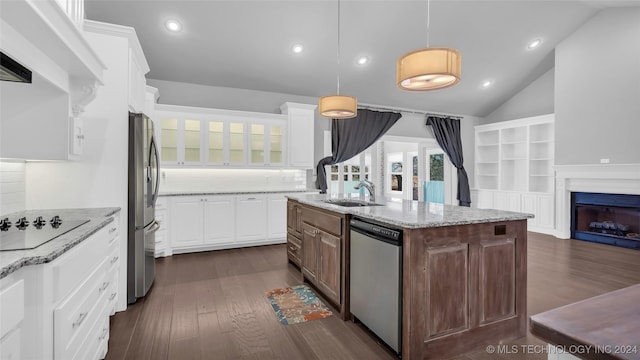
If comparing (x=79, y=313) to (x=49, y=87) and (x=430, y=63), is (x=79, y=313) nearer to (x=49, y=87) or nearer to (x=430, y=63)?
(x=49, y=87)

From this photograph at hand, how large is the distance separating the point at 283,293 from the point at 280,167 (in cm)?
273

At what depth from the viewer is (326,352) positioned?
212 centimetres

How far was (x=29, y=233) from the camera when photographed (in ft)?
5.20

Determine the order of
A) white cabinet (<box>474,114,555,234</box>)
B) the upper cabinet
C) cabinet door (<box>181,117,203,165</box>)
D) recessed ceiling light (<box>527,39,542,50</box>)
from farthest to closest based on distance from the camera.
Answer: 1. white cabinet (<box>474,114,555,234</box>)
2. recessed ceiling light (<box>527,39,542,50</box>)
3. cabinet door (<box>181,117,203,165</box>)
4. the upper cabinet

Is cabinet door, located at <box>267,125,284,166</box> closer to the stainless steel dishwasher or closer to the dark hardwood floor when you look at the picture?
the dark hardwood floor

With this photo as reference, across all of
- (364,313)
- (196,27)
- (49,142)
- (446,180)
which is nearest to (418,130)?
(446,180)

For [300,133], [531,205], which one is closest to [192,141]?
[300,133]

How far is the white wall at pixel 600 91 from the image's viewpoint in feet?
16.0

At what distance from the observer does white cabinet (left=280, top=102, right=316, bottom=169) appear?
5434mm

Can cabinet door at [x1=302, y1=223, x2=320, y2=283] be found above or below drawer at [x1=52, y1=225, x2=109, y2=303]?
below

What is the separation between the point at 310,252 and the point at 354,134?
11.6ft

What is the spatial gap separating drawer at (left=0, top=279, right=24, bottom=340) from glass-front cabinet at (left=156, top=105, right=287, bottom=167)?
3.84 m

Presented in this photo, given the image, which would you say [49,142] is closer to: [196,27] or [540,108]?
[196,27]

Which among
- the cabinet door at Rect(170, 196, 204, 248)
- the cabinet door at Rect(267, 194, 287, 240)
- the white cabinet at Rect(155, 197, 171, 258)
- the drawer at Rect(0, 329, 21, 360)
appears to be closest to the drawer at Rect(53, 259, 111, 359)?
the drawer at Rect(0, 329, 21, 360)
